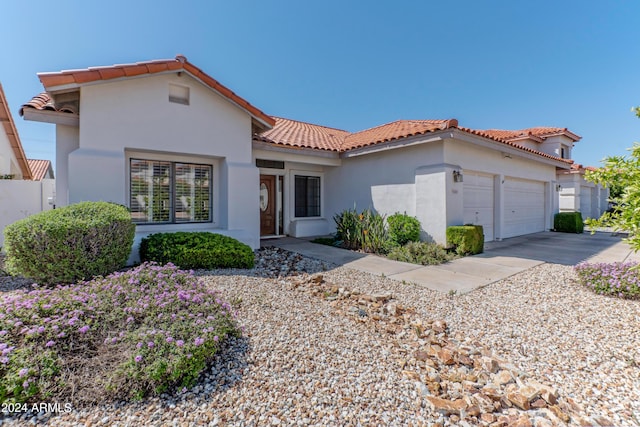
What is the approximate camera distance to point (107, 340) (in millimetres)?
3186

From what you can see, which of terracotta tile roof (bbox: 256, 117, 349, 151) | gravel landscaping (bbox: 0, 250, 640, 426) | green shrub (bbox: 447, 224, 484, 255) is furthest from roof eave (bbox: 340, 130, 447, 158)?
gravel landscaping (bbox: 0, 250, 640, 426)

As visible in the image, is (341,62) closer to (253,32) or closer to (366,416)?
(253,32)

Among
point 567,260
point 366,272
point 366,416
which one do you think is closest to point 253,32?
point 366,272

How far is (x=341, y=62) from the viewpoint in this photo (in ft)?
46.5

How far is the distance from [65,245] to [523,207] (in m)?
17.8

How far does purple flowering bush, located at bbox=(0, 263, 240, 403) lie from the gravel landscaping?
19cm

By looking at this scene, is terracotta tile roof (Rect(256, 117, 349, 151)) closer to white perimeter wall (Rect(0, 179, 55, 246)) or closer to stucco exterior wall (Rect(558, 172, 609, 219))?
white perimeter wall (Rect(0, 179, 55, 246))

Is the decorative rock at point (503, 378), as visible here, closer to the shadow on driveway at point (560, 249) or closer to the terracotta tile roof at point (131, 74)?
the shadow on driveway at point (560, 249)

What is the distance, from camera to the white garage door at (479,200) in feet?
37.2

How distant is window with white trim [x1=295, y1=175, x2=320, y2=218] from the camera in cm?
1372

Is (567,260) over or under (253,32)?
under

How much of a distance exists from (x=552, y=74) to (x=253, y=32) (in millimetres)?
13472

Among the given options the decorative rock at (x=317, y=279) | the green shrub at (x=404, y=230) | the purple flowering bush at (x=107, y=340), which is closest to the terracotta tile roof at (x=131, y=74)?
the purple flowering bush at (x=107, y=340)

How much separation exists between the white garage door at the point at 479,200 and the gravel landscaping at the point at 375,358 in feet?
18.1
